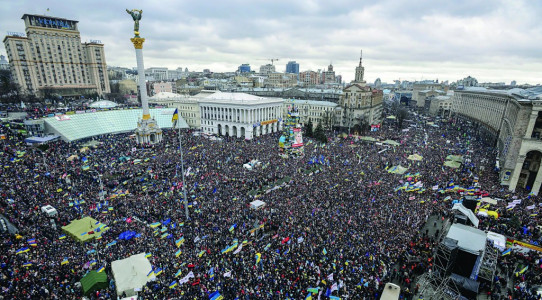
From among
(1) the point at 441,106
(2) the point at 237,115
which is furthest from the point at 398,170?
(1) the point at 441,106

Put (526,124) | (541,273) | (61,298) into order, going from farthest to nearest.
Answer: (526,124) → (541,273) → (61,298)

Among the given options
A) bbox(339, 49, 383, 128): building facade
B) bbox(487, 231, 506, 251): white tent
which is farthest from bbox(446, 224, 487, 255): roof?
bbox(339, 49, 383, 128): building facade

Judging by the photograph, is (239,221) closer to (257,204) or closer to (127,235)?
(257,204)

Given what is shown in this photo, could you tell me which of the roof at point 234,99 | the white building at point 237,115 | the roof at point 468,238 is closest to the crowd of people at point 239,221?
the roof at point 468,238

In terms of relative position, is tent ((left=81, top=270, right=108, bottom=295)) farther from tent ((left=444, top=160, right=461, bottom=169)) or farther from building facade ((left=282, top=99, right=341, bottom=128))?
building facade ((left=282, top=99, right=341, bottom=128))

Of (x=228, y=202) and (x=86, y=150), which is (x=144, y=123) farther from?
(x=228, y=202)

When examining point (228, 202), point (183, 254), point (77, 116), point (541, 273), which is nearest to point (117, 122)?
point (77, 116)

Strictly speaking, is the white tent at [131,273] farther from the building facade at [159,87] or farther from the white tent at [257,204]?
the building facade at [159,87]
